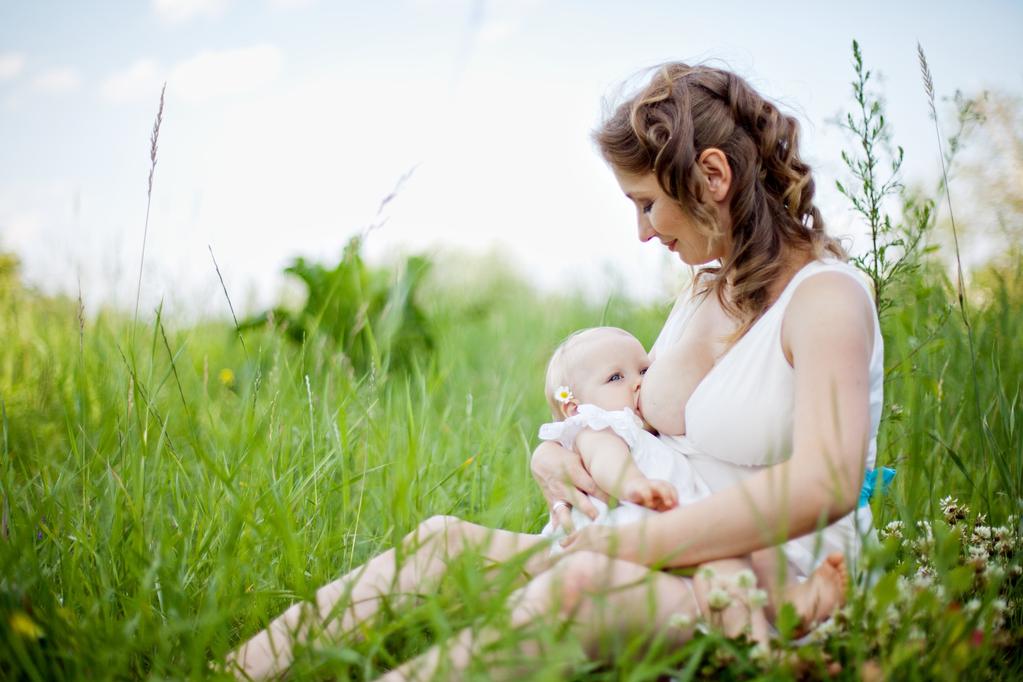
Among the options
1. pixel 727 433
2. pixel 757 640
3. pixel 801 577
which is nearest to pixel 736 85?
pixel 727 433

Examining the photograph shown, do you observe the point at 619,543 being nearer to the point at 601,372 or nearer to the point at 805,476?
the point at 805,476

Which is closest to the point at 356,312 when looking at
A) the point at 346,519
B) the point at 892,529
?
the point at 346,519

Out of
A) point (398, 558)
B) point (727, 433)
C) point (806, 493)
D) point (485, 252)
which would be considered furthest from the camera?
point (485, 252)

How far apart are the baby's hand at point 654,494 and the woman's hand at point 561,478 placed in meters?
0.17

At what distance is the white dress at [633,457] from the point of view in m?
1.72

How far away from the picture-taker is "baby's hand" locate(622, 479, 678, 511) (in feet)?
5.38

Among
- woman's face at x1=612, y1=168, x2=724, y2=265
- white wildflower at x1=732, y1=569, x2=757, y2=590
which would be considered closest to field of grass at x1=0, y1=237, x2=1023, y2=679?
white wildflower at x1=732, y1=569, x2=757, y2=590

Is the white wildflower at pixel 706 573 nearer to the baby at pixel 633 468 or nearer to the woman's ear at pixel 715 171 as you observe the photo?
the baby at pixel 633 468

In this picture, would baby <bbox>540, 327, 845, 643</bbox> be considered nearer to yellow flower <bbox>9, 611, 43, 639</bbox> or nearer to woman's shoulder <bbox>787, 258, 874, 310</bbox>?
woman's shoulder <bbox>787, 258, 874, 310</bbox>

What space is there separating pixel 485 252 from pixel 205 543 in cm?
612

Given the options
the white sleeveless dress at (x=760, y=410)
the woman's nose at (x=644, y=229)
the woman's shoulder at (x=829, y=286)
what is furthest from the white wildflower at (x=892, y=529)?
the woman's nose at (x=644, y=229)

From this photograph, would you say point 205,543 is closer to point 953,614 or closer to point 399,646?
point 399,646

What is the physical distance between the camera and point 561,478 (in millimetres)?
1971

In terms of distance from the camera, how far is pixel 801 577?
164 centimetres
